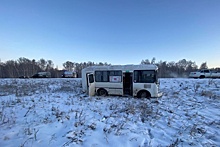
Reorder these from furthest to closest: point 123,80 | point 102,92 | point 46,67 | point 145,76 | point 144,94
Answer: point 46,67 < point 102,92 < point 123,80 < point 144,94 < point 145,76

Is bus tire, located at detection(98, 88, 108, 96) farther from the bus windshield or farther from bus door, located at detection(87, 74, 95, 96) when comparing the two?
the bus windshield

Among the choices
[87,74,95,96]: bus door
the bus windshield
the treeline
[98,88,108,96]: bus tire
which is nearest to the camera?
the bus windshield

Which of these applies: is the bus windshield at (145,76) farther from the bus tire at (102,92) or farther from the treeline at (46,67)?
the treeline at (46,67)

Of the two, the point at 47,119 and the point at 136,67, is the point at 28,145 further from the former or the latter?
the point at 136,67

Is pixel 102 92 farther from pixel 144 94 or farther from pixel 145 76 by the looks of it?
pixel 145 76

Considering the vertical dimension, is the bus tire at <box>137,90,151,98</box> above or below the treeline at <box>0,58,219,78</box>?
below

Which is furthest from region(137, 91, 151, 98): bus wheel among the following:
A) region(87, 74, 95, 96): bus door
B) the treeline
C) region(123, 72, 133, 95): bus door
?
the treeline

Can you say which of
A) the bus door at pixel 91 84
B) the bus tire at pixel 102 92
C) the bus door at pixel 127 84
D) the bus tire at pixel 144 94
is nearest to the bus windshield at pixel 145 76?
the bus door at pixel 127 84

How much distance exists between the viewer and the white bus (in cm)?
883

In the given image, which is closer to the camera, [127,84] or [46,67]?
[127,84]

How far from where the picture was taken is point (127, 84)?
10.1m

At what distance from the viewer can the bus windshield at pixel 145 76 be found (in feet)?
28.5

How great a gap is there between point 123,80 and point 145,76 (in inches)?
78.1

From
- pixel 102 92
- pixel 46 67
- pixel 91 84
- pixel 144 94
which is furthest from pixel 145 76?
pixel 46 67
